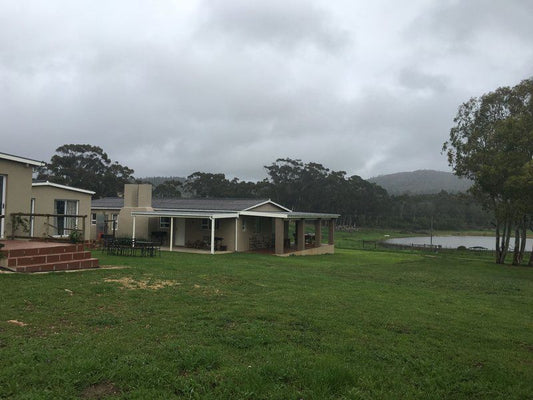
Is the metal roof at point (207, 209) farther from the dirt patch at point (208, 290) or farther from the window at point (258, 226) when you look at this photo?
the dirt patch at point (208, 290)

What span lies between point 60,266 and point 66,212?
429 inches

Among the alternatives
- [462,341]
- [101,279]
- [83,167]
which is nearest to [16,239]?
[101,279]

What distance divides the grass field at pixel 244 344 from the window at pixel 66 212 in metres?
11.6

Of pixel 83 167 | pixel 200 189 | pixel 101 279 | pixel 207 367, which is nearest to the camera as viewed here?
pixel 207 367

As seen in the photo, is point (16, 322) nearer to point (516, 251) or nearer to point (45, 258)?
point (45, 258)

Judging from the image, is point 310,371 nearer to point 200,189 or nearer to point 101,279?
point 101,279

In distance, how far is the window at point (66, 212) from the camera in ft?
63.1

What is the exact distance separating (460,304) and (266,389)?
22.7 feet

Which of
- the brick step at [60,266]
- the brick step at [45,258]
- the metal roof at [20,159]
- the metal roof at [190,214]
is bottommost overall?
the brick step at [60,266]

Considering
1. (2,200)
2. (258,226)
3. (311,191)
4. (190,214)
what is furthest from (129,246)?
(311,191)

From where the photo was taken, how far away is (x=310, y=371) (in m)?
4.01

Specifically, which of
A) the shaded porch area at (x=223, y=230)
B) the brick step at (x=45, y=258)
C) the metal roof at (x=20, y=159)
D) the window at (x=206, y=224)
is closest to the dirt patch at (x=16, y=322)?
the brick step at (x=45, y=258)

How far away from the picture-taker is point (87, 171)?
190ft

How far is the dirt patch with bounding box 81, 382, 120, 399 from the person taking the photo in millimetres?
3365
